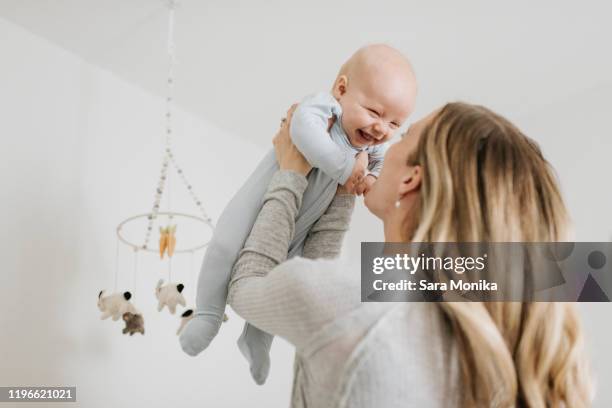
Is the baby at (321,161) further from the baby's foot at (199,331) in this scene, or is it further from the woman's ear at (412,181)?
the woman's ear at (412,181)

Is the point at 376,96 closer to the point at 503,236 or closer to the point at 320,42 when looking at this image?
the point at 503,236

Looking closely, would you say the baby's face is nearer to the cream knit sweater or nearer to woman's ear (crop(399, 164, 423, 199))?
woman's ear (crop(399, 164, 423, 199))

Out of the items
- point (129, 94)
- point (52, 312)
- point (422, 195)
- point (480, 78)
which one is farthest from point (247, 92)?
point (422, 195)

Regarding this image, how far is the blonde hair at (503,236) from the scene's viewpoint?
712 mm

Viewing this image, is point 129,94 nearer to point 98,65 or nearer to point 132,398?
point 98,65

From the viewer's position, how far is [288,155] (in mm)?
1086

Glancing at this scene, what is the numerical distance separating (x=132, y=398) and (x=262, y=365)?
Answer: 1338 mm

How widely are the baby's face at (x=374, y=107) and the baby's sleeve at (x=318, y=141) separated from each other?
6 centimetres

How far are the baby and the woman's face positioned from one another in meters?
0.14

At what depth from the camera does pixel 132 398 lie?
2.23 meters

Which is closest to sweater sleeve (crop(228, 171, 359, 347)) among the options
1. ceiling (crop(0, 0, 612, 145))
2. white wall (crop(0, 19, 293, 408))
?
ceiling (crop(0, 0, 612, 145))

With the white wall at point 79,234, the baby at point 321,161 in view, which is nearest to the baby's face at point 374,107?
the baby at point 321,161

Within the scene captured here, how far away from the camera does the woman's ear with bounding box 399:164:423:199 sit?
2.77 feet

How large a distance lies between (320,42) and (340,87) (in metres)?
1.07
